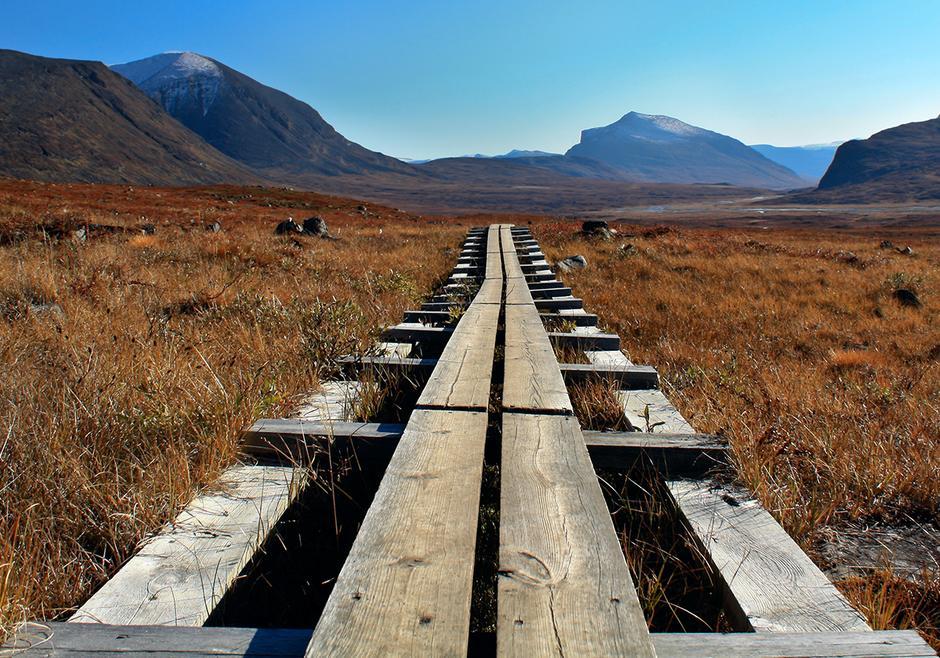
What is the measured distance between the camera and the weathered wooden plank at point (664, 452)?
2091mm

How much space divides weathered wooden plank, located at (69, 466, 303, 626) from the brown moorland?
0.10 m

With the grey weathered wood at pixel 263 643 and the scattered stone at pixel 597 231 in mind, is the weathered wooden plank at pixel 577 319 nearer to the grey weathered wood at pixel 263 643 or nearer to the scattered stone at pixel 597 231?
the grey weathered wood at pixel 263 643

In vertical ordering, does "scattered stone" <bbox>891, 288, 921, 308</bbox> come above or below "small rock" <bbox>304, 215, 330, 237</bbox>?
below

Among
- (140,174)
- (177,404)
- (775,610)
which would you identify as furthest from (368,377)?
(140,174)

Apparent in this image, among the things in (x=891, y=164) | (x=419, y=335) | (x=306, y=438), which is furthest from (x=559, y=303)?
(x=891, y=164)

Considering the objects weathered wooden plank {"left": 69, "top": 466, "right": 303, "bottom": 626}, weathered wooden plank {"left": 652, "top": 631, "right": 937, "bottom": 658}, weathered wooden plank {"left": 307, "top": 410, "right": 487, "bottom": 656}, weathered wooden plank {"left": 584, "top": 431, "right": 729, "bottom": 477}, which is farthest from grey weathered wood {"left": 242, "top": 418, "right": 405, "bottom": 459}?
weathered wooden plank {"left": 652, "top": 631, "right": 937, "bottom": 658}

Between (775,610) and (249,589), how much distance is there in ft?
4.59

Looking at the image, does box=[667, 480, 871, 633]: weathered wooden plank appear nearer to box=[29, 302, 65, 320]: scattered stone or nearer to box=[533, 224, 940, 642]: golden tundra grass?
box=[533, 224, 940, 642]: golden tundra grass

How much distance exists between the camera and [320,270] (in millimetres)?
8102

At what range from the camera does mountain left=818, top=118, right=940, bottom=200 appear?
138 metres

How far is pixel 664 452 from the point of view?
2.12 m

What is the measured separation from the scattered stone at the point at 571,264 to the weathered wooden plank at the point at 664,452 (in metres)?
7.48

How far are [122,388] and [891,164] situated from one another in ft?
697

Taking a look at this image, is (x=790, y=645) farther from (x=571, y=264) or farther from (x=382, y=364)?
(x=571, y=264)
